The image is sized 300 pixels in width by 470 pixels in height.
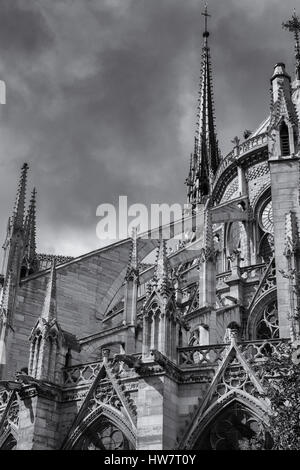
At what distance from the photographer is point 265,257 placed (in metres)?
32.8

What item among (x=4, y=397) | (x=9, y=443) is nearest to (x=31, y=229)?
(x=4, y=397)

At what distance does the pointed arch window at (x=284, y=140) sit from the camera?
68.0 ft

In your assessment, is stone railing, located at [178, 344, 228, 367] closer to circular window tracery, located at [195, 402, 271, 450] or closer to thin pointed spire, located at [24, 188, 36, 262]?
circular window tracery, located at [195, 402, 271, 450]

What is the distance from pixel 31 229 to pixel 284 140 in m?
22.1

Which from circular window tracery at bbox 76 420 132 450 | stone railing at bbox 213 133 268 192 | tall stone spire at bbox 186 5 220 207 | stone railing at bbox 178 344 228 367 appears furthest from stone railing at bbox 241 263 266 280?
tall stone spire at bbox 186 5 220 207

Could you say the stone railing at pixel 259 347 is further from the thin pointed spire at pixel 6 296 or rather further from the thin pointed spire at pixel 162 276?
the thin pointed spire at pixel 6 296

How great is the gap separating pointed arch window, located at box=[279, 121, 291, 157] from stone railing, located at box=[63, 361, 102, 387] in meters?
7.97

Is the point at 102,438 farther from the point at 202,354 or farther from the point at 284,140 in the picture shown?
the point at 284,140

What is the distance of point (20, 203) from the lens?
31.8 meters

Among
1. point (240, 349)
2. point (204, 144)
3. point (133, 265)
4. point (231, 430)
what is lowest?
point (231, 430)

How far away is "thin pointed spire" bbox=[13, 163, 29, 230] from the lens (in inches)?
1224

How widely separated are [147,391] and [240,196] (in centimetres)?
2048

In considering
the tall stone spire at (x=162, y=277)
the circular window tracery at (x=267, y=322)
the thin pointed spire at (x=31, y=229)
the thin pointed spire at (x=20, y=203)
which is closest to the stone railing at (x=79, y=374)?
the tall stone spire at (x=162, y=277)
